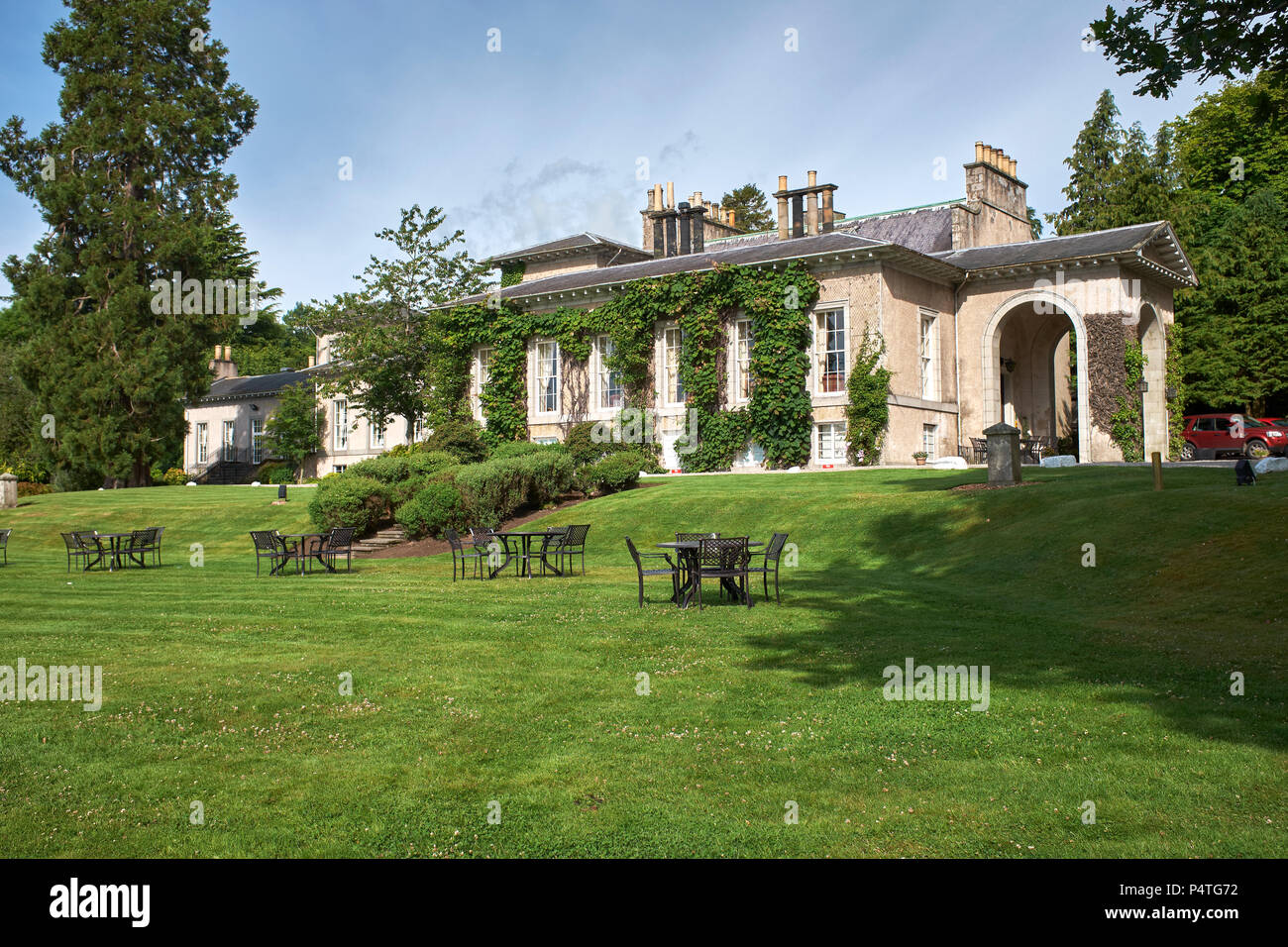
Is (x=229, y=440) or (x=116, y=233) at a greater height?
(x=116, y=233)

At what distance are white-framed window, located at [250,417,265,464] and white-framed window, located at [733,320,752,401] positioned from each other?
2982cm

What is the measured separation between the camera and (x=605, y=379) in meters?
35.6

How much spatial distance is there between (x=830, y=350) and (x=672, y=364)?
568 cm

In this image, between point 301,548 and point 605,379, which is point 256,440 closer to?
point 605,379

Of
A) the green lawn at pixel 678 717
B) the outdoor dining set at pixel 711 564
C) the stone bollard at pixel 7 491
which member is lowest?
the green lawn at pixel 678 717

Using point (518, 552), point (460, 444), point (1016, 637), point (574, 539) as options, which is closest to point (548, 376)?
point (460, 444)

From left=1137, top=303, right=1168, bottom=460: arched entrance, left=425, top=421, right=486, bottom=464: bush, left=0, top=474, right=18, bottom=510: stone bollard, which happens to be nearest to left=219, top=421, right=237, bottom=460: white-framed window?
left=0, top=474, right=18, bottom=510: stone bollard

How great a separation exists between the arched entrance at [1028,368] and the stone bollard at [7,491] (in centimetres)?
3301

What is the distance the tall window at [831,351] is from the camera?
30875 millimetres

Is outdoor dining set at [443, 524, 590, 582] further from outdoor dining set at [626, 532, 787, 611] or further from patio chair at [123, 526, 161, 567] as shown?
patio chair at [123, 526, 161, 567]

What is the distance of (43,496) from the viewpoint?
119 feet

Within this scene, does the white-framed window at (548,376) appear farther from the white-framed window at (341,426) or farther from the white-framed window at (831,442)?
the white-framed window at (341,426)

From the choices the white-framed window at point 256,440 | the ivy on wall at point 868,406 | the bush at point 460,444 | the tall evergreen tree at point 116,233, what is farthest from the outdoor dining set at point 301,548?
the white-framed window at point 256,440
